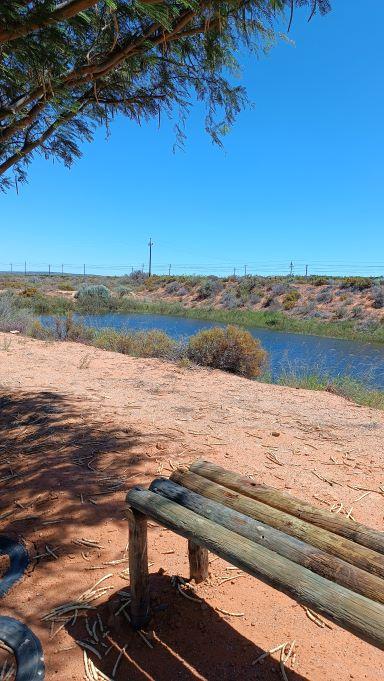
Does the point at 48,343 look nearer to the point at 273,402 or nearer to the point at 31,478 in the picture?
the point at 273,402

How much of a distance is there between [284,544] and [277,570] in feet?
0.71

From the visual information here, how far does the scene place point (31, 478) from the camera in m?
3.74

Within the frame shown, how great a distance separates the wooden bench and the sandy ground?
243 millimetres

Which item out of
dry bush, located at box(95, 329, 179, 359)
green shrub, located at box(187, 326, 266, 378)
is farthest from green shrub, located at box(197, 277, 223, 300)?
green shrub, located at box(187, 326, 266, 378)

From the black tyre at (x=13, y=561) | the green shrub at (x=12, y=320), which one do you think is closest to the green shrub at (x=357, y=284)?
the green shrub at (x=12, y=320)

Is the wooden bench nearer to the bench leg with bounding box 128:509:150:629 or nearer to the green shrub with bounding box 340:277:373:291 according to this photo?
the bench leg with bounding box 128:509:150:629

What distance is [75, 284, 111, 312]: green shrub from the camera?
30109mm

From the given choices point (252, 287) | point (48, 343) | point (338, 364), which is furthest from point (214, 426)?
point (252, 287)

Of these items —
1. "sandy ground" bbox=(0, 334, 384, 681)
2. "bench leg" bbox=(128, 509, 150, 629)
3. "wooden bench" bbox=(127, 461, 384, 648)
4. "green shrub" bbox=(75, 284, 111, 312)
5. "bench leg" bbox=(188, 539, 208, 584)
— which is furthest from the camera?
"green shrub" bbox=(75, 284, 111, 312)

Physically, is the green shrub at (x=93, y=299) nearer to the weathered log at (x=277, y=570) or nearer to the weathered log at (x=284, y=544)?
the weathered log at (x=284, y=544)

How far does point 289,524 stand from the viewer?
2.11m

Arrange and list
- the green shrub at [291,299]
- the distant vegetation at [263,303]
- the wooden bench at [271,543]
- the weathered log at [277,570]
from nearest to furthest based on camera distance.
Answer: the weathered log at [277,570]
the wooden bench at [271,543]
the distant vegetation at [263,303]
the green shrub at [291,299]

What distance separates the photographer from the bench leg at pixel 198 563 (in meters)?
2.48

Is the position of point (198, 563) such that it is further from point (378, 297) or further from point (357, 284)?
point (357, 284)
